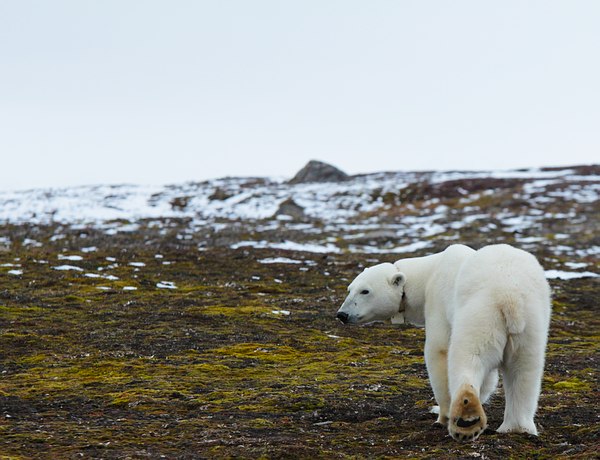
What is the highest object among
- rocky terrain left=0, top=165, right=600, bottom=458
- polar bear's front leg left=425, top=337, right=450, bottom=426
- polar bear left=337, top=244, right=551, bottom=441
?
polar bear left=337, top=244, right=551, bottom=441

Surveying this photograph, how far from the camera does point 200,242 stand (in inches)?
1364

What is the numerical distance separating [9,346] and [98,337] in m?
1.62

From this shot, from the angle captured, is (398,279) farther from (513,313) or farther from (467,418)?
(467,418)

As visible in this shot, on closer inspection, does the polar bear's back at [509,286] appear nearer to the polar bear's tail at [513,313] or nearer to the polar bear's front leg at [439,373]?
the polar bear's tail at [513,313]

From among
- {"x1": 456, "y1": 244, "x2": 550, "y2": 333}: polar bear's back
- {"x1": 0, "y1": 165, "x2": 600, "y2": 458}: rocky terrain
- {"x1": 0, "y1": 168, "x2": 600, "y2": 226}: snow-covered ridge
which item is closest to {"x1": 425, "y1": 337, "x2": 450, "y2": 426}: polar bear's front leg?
{"x1": 0, "y1": 165, "x2": 600, "y2": 458}: rocky terrain

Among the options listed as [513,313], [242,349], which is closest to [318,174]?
[242,349]

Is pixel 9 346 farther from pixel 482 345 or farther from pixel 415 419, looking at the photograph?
pixel 482 345

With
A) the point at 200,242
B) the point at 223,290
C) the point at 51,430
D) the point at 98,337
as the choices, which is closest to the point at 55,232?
the point at 200,242

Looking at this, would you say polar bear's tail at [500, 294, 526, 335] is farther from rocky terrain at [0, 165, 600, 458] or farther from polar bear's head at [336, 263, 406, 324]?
Answer: polar bear's head at [336, 263, 406, 324]

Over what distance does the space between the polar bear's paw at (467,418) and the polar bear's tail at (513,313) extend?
1055 millimetres

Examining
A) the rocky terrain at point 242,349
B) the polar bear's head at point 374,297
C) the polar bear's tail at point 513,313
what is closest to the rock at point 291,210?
the rocky terrain at point 242,349

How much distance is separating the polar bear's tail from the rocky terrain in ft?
3.51

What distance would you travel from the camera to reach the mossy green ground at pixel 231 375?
272 inches

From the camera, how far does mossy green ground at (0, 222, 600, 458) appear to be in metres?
6.91
